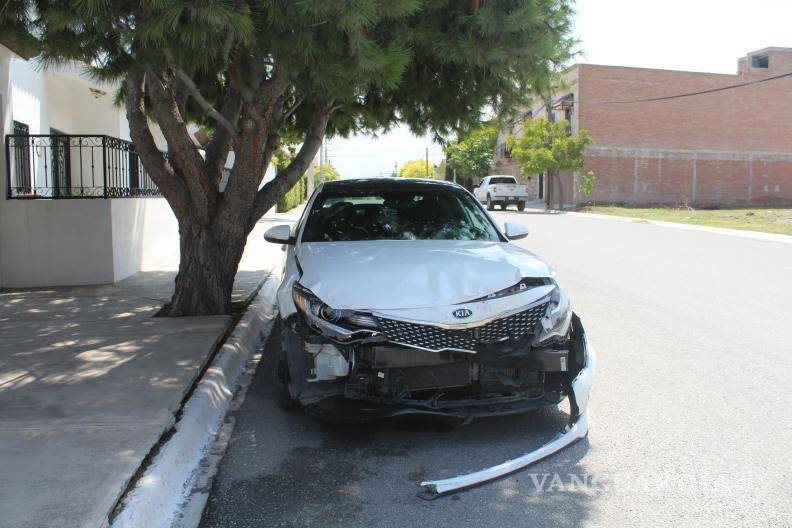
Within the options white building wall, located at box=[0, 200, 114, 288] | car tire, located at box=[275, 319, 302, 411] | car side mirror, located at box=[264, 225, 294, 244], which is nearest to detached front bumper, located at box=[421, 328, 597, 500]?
car tire, located at box=[275, 319, 302, 411]

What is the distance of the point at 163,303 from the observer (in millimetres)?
8867

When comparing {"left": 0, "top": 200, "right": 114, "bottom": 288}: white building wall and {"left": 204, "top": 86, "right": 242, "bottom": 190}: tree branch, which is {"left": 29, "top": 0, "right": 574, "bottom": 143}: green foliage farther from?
{"left": 0, "top": 200, "right": 114, "bottom": 288}: white building wall

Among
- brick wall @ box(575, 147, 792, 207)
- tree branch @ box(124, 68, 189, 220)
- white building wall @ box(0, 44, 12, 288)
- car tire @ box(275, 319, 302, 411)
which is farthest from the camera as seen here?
brick wall @ box(575, 147, 792, 207)

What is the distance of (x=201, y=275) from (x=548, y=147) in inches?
1347

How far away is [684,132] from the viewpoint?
157 feet

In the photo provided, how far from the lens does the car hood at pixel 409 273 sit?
4.17 m

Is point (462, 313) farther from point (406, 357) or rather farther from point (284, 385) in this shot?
point (284, 385)

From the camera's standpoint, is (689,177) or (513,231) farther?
(689,177)

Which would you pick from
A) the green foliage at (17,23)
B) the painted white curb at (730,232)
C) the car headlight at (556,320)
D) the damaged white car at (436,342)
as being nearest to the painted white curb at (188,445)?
the damaged white car at (436,342)

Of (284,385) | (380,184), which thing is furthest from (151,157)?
(284,385)

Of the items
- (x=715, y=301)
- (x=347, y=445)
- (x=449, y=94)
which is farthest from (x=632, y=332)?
(x=347, y=445)

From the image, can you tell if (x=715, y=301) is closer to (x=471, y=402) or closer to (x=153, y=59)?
(x=471, y=402)

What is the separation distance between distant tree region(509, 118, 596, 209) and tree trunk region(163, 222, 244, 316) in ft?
105

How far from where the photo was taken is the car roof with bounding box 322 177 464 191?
6500mm
